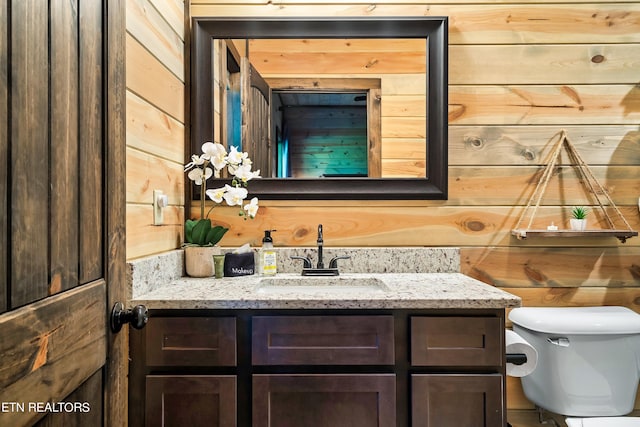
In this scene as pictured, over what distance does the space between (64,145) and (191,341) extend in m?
0.64

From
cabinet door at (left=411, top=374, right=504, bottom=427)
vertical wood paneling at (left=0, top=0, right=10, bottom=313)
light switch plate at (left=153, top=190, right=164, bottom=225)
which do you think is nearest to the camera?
vertical wood paneling at (left=0, top=0, right=10, bottom=313)

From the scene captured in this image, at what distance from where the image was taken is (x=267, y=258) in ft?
5.00

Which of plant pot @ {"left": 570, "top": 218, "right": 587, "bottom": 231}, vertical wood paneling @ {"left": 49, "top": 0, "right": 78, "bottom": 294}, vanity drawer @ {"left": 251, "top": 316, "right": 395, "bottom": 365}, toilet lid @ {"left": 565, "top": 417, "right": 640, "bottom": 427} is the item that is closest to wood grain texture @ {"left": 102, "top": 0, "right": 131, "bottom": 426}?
vertical wood paneling @ {"left": 49, "top": 0, "right": 78, "bottom": 294}

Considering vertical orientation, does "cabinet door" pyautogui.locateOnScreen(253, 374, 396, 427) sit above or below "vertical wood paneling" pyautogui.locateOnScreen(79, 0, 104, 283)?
below

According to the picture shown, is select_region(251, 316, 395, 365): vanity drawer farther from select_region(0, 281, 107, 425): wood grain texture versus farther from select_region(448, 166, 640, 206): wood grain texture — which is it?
select_region(448, 166, 640, 206): wood grain texture

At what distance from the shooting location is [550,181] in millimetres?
1666

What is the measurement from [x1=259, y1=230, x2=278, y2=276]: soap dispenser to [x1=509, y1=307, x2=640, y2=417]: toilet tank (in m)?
0.97

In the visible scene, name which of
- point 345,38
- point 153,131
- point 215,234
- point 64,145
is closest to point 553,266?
point 345,38

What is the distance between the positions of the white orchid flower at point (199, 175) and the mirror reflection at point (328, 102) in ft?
0.61

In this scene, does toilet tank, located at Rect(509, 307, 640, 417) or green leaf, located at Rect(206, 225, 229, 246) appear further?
green leaf, located at Rect(206, 225, 229, 246)

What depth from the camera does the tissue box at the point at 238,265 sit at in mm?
1511

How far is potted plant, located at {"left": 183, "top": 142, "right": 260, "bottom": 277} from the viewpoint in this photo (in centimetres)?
151

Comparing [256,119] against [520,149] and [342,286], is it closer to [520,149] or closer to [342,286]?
[342,286]

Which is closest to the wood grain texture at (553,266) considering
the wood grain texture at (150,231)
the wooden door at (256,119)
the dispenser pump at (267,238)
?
the dispenser pump at (267,238)
